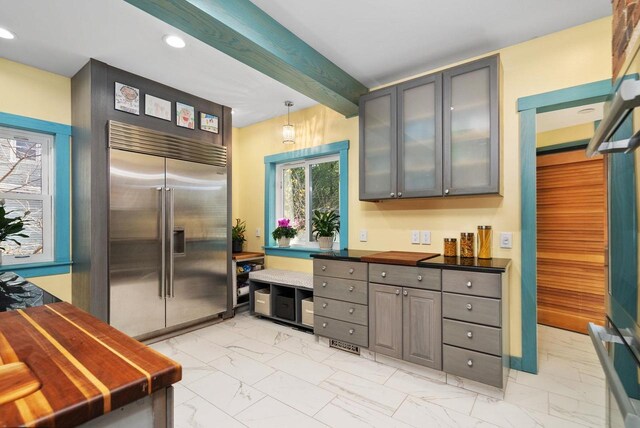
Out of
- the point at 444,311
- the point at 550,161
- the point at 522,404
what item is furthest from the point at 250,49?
the point at 550,161

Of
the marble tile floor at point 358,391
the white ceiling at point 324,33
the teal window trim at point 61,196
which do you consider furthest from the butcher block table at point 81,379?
the teal window trim at point 61,196

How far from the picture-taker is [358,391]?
2.21 metres

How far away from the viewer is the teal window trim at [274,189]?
351 centimetres

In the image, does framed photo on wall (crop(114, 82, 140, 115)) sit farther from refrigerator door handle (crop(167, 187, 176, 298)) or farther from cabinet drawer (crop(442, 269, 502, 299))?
cabinet drawer (crop(442, 269, 502, 299))

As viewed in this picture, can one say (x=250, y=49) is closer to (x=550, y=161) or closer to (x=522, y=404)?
(x=522, y=404)

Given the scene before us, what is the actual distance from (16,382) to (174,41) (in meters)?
2.51

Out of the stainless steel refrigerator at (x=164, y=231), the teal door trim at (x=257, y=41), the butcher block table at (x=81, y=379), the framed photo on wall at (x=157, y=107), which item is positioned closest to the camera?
the butcher block table at (x=81, y=379)

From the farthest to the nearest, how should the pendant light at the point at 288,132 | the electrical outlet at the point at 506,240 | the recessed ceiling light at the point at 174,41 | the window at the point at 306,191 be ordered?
1. the window at the point at 306,191
2. the pendant light at the point at 288,132
3. the electrical outlet at the point at 506,240
4. the recessed ceiling light at the point at 174,41

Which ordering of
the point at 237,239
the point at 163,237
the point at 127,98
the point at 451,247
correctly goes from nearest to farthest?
the point at 451,247
the point at 127,98
the point at 163,237
the point at 237,239

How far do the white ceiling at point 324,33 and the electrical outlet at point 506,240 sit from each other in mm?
1563

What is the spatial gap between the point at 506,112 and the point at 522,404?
2175 millimetres

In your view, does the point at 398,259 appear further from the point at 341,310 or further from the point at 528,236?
the point at 528,236

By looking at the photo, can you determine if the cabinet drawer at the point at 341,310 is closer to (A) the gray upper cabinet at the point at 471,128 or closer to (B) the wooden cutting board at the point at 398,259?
(B) the wooden cutting board at the point at 398,259


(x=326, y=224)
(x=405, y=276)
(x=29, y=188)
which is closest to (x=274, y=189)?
(x=326, y=224)
